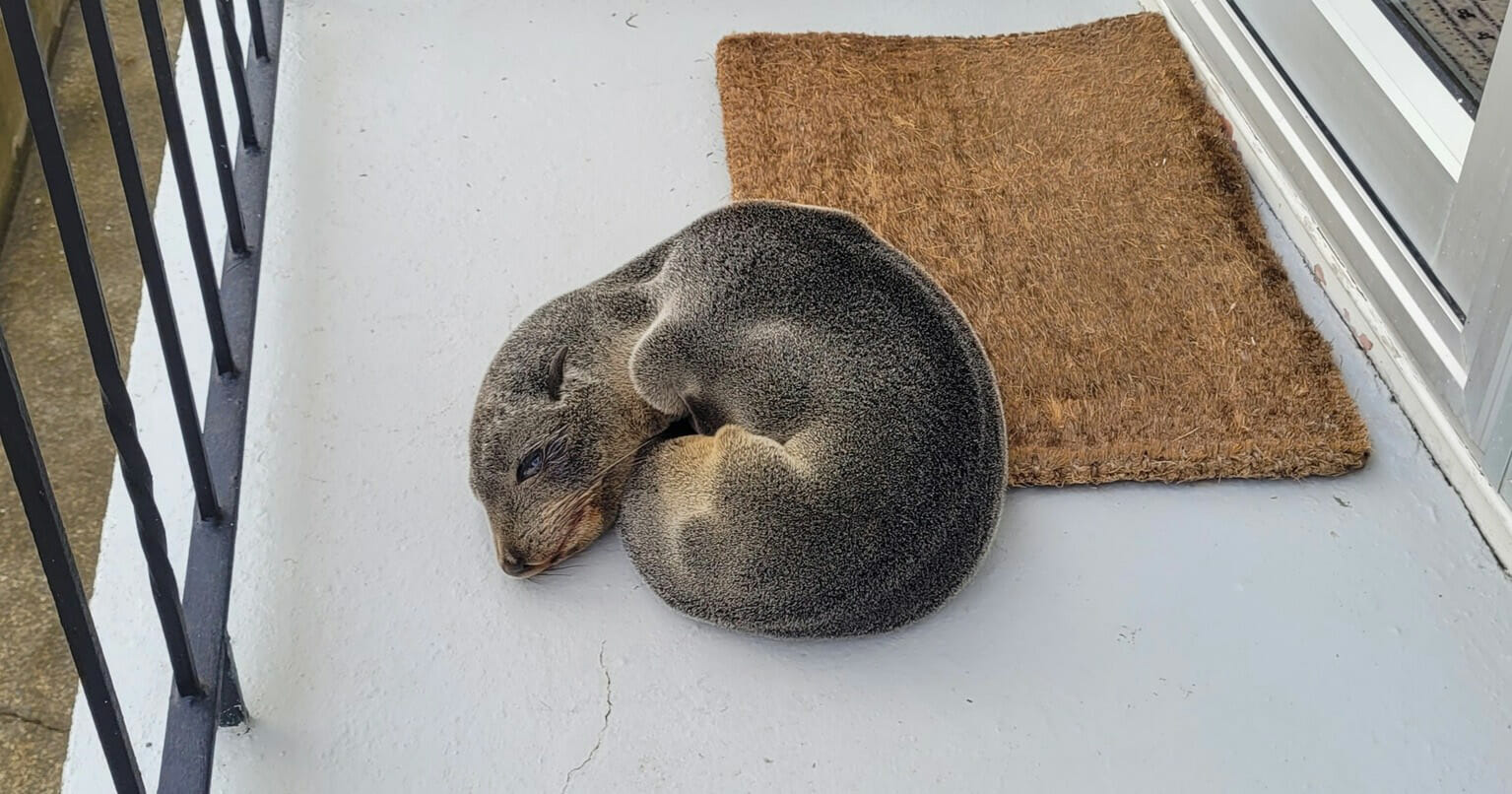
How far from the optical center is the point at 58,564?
1.54 m

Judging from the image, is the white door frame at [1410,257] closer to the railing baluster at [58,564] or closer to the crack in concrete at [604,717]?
the crack in concrete at [604,717]

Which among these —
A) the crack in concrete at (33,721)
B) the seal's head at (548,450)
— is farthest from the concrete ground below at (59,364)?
the seal's head at (548,450)

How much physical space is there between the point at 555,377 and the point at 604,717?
541 millimetres

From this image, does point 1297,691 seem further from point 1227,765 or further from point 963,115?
point 963,115

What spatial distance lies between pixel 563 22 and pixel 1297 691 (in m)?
2.27

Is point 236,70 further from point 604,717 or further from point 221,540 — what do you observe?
point 604,717

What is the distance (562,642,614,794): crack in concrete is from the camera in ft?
6.84

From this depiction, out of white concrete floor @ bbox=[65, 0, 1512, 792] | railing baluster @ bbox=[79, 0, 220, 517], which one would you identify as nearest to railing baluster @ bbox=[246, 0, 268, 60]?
white concrete floor @ bbox=[65, 0, 1512, 792]

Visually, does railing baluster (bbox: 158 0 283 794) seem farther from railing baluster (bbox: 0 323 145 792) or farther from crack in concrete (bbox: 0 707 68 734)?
crack in concrete (bbox: 0 707 68 734)

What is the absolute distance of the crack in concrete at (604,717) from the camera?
82.0 inches

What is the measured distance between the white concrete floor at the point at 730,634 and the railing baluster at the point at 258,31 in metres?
0.45

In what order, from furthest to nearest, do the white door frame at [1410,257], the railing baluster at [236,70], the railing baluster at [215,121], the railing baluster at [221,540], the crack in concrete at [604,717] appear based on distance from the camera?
the railing baluster at [236,70], the railing baluster at [215,121], the white door frame at [1410,257], the crack in concrete at [604,717], the railing baluster at [221,540]

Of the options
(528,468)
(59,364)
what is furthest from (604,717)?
(59,364)

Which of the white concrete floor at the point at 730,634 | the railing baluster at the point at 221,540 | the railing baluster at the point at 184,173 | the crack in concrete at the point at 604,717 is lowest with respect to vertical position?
the crack in concrete at the point at 604,717
